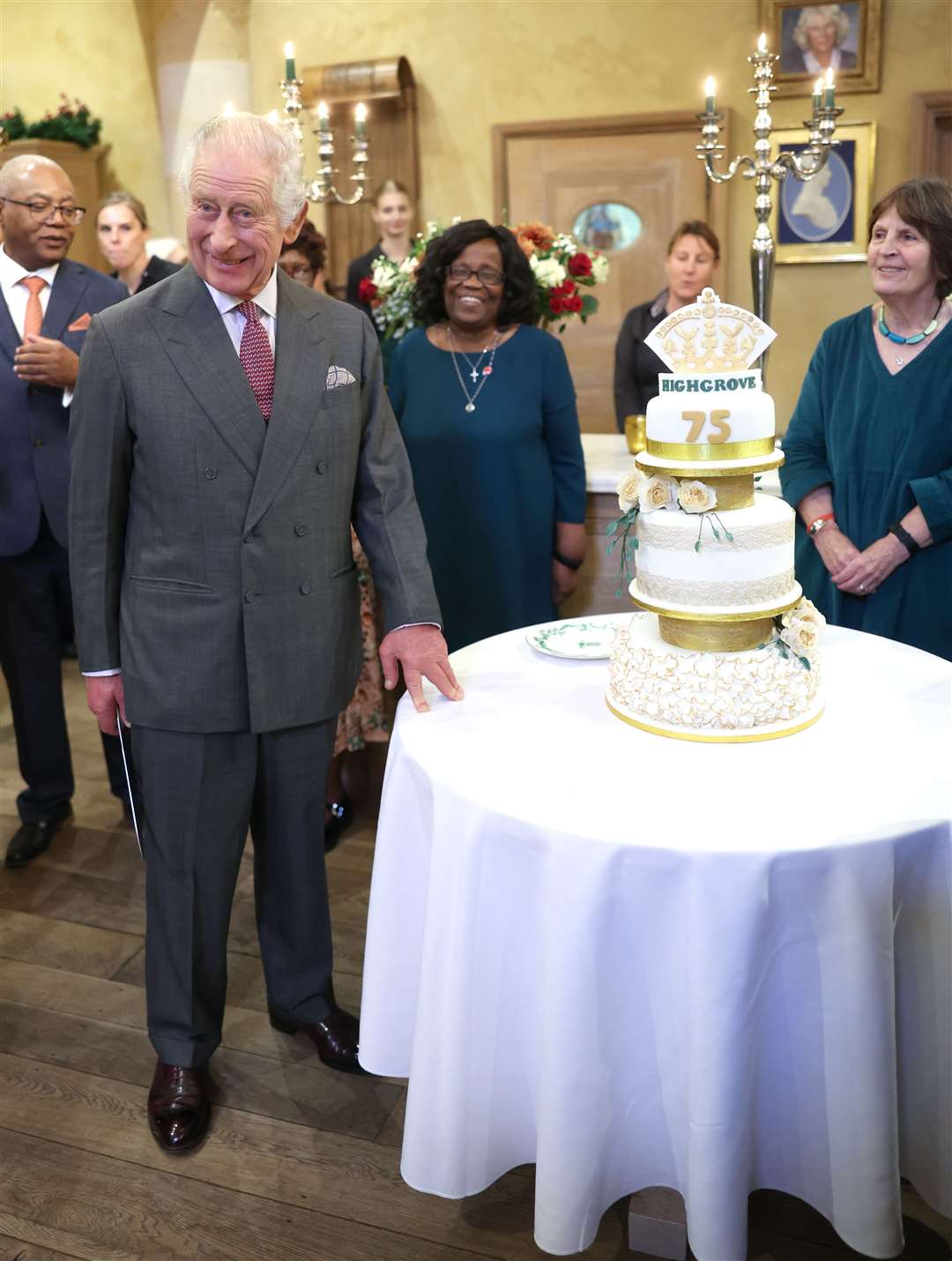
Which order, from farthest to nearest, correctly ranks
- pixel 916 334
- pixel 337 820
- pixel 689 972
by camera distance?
1. pixel 337 820
2. pixel 916 334
3. pixel 689 972

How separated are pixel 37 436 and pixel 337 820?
53.1 inches

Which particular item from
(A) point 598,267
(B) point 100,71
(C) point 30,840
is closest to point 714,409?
(A) point 598,267

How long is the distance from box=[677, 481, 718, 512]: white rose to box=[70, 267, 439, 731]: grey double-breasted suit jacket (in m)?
0.56

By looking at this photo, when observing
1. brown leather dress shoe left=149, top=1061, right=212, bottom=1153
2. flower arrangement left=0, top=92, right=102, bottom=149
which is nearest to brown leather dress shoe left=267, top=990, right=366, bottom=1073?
brown leather dress shoe left=149, top=1061, right=212, bottom=1153

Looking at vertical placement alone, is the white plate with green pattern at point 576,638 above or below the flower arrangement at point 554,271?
below

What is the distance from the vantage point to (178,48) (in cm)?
705

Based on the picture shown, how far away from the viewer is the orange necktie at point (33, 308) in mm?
3135

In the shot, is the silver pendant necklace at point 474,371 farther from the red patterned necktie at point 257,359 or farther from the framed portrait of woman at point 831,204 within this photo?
the framed portrait of woman at point 831,204

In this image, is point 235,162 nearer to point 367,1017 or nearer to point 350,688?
point 350,688

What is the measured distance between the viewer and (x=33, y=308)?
3.14 meters

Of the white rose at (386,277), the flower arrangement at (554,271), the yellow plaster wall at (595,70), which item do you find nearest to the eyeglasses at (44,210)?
the white rose at (386,277)

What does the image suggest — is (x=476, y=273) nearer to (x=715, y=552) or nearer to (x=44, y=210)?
(x=44, y=210)

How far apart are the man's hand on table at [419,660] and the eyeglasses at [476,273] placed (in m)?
1.32

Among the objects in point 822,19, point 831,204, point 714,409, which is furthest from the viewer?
point 831,204
